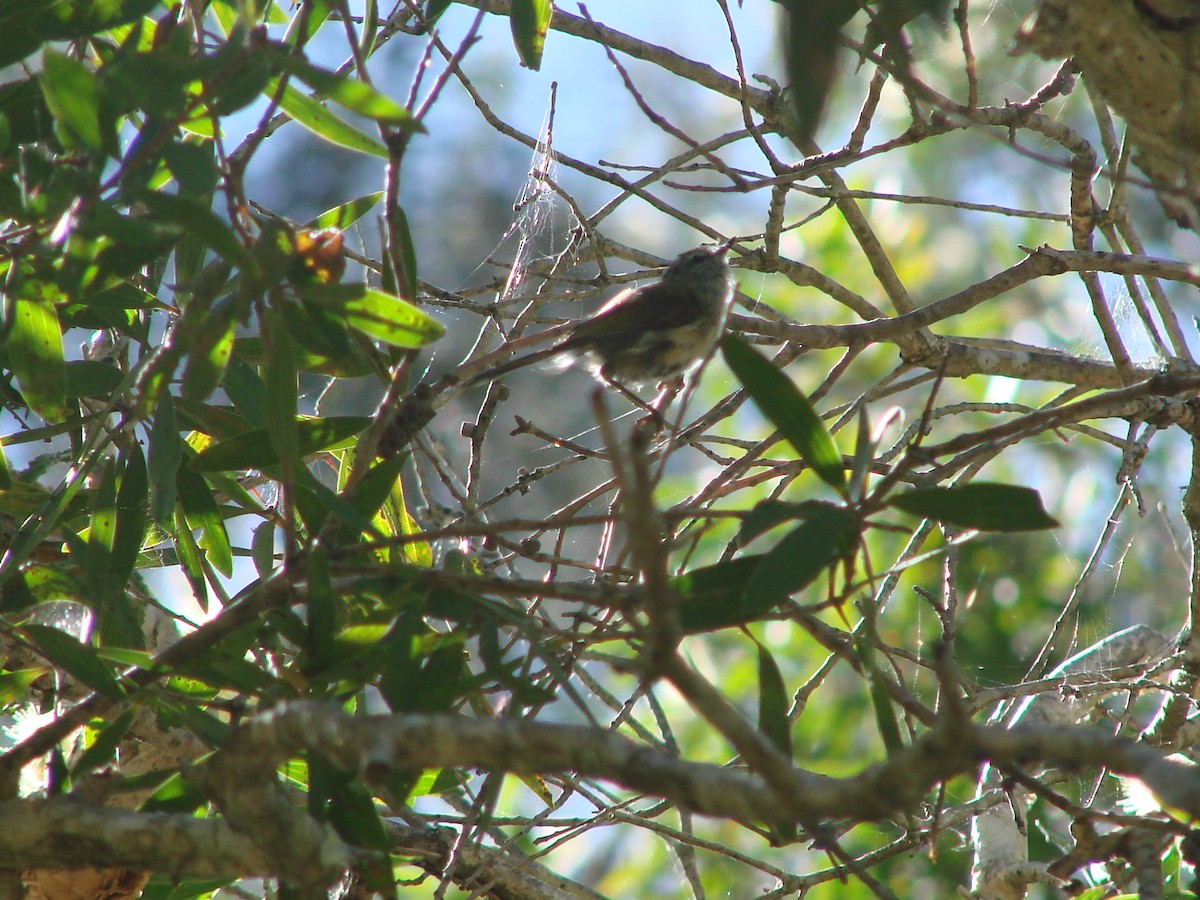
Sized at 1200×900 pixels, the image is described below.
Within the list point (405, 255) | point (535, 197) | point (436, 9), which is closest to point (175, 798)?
point (405, 255)

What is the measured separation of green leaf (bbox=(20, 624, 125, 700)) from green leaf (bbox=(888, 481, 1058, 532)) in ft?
4.22

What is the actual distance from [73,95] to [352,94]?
1.26 ft

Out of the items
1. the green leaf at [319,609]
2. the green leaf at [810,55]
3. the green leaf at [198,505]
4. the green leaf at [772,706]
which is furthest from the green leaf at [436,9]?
the green leaf at [772,706]

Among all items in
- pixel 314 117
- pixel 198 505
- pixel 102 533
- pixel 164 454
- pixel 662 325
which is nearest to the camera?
pixel 314 117

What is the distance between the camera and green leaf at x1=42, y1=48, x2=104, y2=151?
145 cm

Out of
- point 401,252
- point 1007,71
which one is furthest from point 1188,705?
point 401,252

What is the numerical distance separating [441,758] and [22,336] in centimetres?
141

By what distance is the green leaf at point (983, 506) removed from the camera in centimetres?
158

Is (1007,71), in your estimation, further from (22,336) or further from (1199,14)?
(22,336)

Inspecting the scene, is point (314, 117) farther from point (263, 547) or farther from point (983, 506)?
point (983, 506)

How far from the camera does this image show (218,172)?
153 cm

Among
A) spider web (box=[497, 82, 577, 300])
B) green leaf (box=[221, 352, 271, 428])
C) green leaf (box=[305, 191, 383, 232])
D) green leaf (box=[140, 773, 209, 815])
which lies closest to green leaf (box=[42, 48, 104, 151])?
green leaf (box=[305, 191, 383, 232])

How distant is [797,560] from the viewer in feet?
5.00

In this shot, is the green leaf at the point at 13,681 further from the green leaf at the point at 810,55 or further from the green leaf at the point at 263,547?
the green leaf at the point at 810,55
